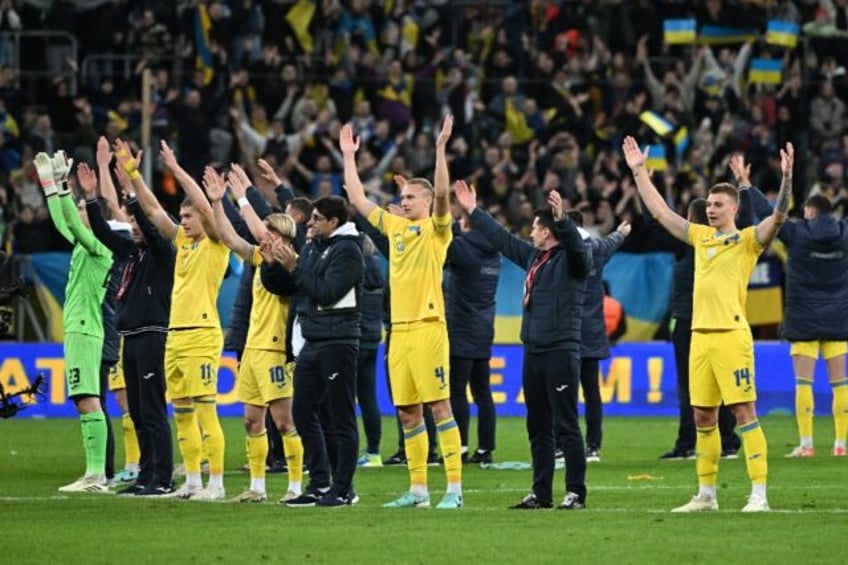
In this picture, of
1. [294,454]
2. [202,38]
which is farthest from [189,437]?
[202,38]

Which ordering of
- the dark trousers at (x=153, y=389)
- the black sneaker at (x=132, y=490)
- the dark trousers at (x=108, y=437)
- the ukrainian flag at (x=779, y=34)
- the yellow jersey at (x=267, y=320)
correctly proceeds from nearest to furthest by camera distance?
the yellow jersey at (x=267, y=320), the dark trousers at (x=153, y=389), the black sneaker at (x=132, y=490), the dark trousers at (x=108, y=437), the ukrainian flag at (x=779, y=34)

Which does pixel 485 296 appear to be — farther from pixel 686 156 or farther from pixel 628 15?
pixel 628 15

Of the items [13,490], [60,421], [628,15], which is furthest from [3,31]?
[13,490]

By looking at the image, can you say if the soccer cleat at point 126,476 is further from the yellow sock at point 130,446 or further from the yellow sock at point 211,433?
the yellow sock at point 211,433

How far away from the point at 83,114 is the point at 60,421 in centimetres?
624

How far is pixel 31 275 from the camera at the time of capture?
1118 inches

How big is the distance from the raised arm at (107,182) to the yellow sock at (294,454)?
3274 millimetres

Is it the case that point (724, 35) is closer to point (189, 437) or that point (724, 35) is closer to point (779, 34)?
point (779, 34)

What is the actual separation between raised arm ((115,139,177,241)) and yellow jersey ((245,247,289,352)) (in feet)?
3.04

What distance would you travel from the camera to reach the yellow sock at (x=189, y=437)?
16469 mm

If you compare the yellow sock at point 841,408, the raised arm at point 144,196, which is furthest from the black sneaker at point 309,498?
the yellow sock at point 841,408

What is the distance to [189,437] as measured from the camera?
16547 millimetres

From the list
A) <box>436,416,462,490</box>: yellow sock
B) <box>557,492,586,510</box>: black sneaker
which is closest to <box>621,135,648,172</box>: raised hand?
<box>436,416,462,490</box>: yellow sock

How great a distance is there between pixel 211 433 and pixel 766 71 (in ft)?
63.8
